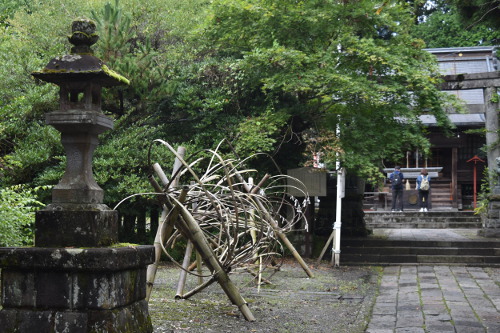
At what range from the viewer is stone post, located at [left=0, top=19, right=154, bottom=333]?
14.4 ft

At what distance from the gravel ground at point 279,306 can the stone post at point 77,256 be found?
1.78 m

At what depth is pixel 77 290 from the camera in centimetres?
440

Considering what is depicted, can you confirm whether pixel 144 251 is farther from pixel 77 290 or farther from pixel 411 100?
pixel 411 100

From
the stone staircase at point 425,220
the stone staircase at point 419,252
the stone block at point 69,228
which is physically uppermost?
the stone block at point 69,228

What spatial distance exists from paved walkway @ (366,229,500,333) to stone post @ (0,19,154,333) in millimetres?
3179

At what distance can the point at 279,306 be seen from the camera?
794cm

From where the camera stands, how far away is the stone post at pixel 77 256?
4.39 metres

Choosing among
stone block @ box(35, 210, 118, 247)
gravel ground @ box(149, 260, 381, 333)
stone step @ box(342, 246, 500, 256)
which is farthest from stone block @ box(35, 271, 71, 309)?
stone step @ box(342, 246, 500, 256)

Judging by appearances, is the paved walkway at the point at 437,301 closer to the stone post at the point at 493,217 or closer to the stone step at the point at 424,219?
the stone post at the point at 493,217

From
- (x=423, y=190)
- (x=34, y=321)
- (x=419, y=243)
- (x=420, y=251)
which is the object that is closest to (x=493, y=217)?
(x=419, y=243)

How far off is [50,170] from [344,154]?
6185 mm

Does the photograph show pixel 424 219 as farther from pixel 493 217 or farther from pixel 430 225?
pixel 493 217

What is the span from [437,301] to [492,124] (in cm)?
1101

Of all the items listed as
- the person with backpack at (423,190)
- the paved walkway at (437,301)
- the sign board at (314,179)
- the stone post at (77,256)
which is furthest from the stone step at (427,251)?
the stone post at (77,256)
